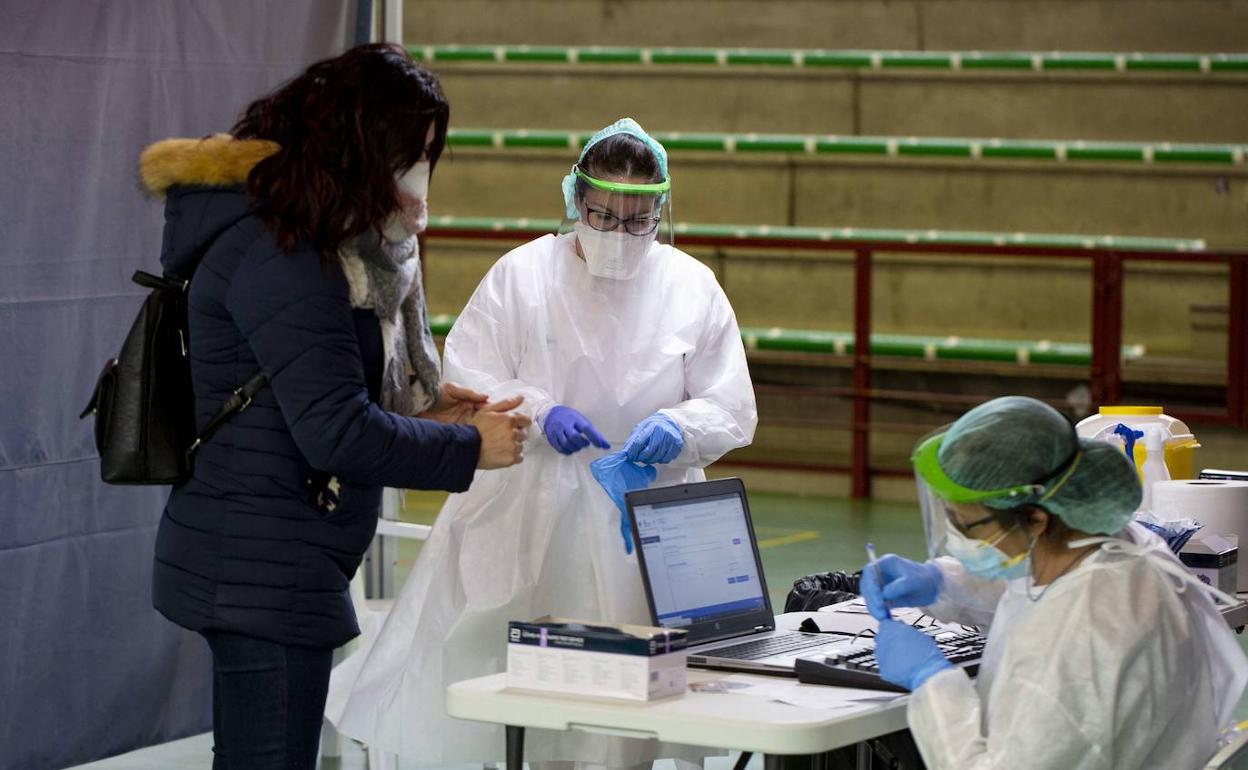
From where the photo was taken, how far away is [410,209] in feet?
7.22

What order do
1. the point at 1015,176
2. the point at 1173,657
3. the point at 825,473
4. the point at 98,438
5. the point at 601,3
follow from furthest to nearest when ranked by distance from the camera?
the point at 601,3 < the point at 1015,176 < the point at 825,473 < the point at 98,438 < the point at 1173,657

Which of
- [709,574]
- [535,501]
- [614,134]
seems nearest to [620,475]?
[535,501]

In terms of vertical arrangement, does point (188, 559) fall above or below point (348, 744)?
above

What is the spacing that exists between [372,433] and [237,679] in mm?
357

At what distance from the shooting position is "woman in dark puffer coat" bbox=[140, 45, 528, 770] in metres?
2.07

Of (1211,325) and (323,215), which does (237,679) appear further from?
(1211,325)

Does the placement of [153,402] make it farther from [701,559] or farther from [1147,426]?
[1147,426]

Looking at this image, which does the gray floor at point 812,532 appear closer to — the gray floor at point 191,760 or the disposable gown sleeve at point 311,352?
the gray floor at point 191,760

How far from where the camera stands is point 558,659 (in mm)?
2080

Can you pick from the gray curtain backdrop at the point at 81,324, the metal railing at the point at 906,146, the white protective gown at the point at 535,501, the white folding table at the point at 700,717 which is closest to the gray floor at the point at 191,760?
the gray curtain backdrop at the point at 81,324

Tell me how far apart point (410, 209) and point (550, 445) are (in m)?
0.80

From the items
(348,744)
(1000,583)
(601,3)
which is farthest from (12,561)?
(601,3)

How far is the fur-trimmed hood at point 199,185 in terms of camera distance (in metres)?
2.13

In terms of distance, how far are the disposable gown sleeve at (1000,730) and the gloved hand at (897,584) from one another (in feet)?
0.57
